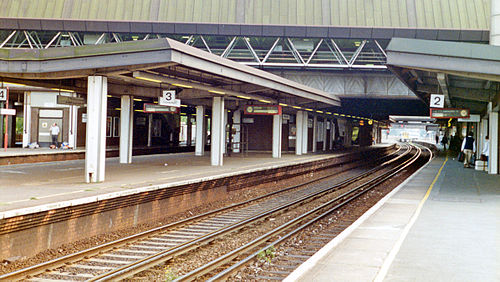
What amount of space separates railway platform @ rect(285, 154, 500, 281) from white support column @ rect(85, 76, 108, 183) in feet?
22.4

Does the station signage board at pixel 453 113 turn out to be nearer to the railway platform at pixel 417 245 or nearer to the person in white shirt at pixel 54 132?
the railway platform at pixel 417 245

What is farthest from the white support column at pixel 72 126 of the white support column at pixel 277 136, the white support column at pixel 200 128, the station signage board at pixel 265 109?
the white support column at pixel 277 136

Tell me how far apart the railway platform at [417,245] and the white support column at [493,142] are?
781cm

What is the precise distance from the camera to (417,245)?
767 centimetres

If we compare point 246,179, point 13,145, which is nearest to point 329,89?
point 246,179

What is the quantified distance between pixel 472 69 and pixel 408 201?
11.5 ft

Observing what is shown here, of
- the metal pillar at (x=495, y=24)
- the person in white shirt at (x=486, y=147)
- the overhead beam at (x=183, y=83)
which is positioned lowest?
the person in white shirt at (x=486, y=147)

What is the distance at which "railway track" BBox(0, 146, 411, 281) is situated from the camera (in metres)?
7.49

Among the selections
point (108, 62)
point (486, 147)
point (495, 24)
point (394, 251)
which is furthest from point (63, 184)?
point (486, 147)

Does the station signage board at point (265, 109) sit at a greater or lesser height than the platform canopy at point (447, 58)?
lesser

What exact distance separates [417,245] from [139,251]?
4599 mm

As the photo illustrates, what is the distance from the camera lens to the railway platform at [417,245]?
614 cm

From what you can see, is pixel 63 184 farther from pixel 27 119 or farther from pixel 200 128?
pixel 27 119

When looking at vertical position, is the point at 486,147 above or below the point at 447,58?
below
